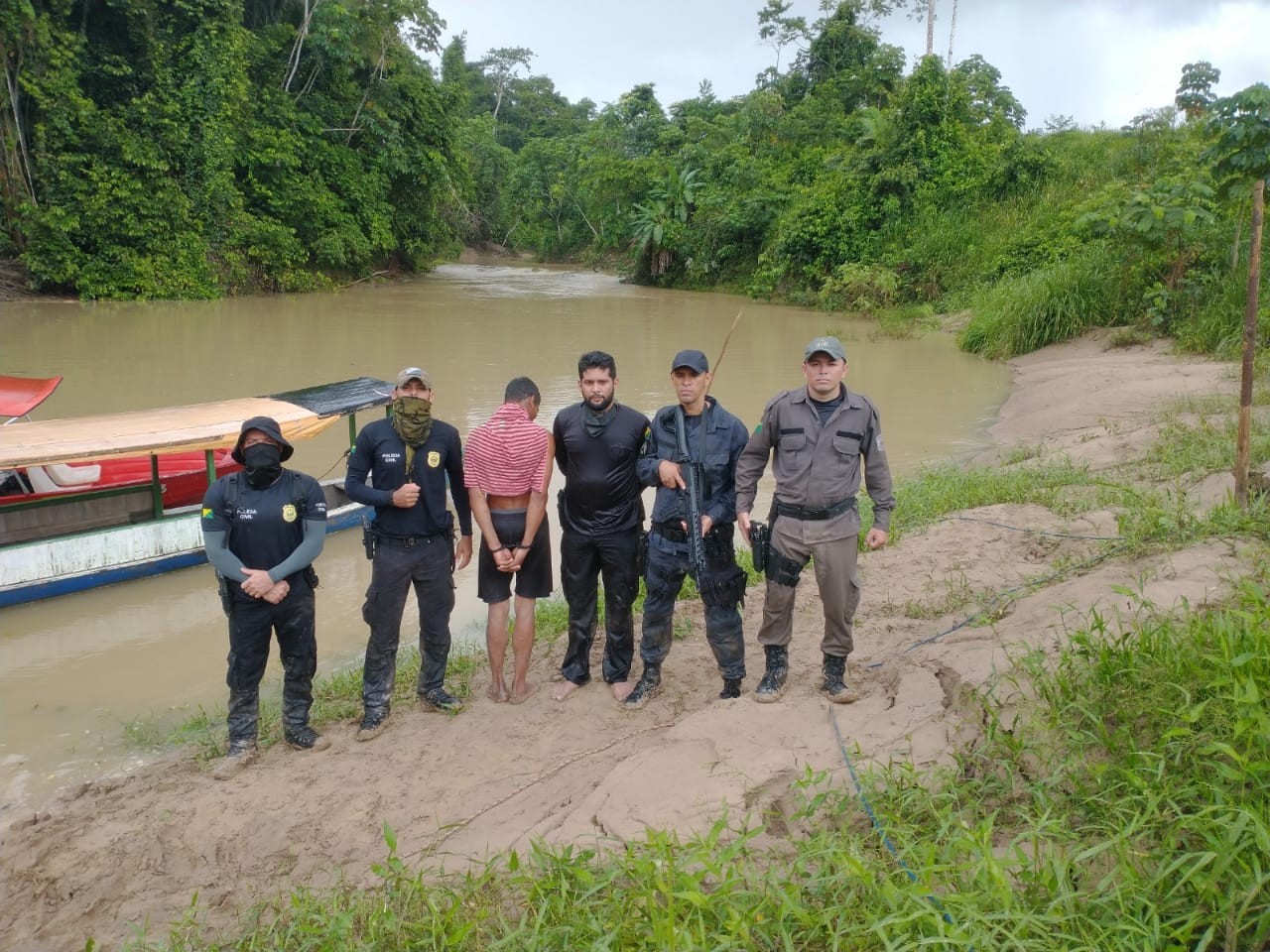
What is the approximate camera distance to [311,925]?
315 centimetres

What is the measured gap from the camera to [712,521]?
15.7 ft

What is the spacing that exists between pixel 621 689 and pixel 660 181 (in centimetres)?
3457

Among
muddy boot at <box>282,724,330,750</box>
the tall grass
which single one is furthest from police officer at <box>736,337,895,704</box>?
the tall grass

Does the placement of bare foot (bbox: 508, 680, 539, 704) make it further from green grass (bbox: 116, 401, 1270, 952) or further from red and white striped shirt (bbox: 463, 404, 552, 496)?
green grass (bbox: 116, 401, 1270, 952)

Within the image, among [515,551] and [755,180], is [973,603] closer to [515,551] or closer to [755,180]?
[515,551]

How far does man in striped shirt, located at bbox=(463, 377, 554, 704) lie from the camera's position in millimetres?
5062

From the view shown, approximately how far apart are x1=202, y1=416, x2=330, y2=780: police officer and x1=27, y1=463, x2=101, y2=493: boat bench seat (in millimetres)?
4213

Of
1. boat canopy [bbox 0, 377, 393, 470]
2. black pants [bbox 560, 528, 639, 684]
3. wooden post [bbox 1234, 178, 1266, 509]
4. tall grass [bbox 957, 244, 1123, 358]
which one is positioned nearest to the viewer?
black pants [bbox 560, 528, 639, 684]

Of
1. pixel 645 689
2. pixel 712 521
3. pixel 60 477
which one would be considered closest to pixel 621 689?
pixel 645 689

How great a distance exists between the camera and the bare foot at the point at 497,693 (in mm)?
5340

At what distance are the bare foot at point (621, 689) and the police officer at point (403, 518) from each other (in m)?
0.84

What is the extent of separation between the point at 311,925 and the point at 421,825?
994 mm

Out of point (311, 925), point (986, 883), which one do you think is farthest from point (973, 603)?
point (311, 925)

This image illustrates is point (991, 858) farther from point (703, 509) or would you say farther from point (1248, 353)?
point (1248, 353)
